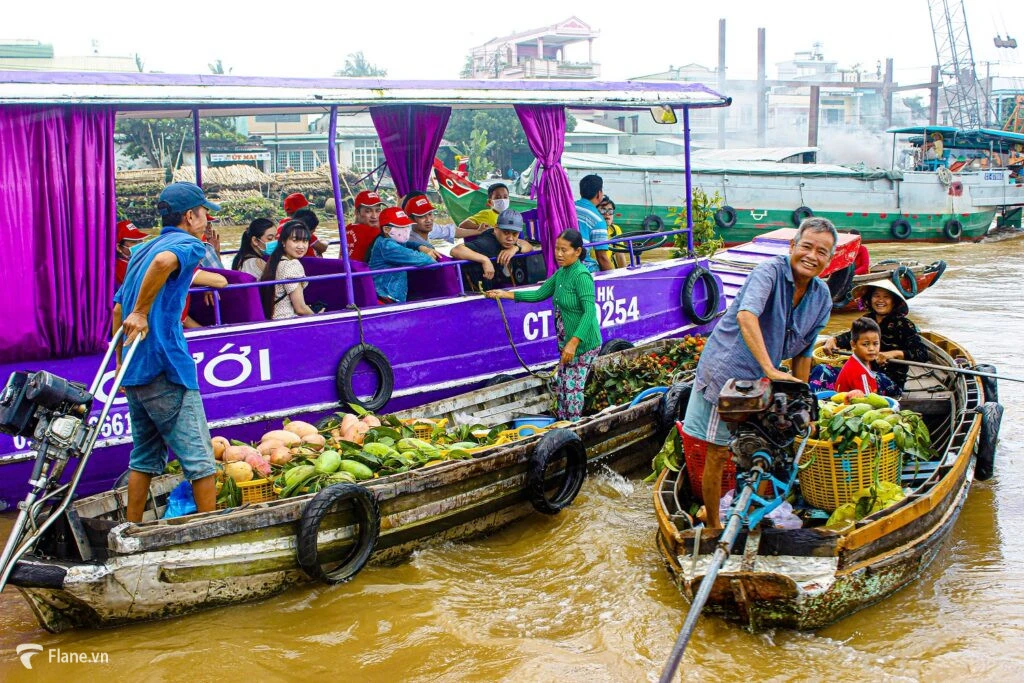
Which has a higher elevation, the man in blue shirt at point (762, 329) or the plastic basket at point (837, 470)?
the man in blue shirt at point (762, 329)

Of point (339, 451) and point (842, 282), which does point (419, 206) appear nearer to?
point (339, 451)

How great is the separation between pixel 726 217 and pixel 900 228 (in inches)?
175

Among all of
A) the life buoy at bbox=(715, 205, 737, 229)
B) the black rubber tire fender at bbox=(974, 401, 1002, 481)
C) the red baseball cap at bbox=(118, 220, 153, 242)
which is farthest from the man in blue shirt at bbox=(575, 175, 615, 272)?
the life buoy at bbox=(715, 205, 737, 229)

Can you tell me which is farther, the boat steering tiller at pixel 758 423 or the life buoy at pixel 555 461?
the life buoy at pixel 555 461

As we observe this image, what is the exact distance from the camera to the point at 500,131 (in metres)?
33.0

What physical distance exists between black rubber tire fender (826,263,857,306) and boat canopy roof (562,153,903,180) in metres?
9.55

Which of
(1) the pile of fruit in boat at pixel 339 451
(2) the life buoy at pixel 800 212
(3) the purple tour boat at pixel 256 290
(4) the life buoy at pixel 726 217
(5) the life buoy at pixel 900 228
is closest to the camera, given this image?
(1) the pile of fruit in boat at pixel 339 451

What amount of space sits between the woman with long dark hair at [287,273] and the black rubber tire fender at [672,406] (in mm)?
2795

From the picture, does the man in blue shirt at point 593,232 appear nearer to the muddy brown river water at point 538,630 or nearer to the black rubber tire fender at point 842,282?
the muddy brown river water at point 538,630

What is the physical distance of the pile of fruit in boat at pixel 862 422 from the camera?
5000 mm

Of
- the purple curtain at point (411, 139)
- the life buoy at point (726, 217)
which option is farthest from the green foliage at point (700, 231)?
the life buoy at point (726, 217)

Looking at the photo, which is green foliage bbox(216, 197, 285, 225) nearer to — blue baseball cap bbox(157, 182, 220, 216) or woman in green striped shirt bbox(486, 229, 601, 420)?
woman in green striped shirt bbox(486, 229, 601, 420)

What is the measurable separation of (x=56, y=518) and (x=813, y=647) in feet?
12.5

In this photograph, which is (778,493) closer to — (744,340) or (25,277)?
(744,340)
